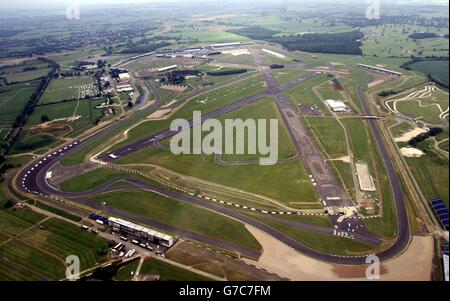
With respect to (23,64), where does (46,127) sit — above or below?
below

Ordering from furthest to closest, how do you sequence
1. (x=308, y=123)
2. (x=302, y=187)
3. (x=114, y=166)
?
(x=308, y=123) → (x=114, y=166) → (x=302, y=187)

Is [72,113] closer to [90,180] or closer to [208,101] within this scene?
[208,101]

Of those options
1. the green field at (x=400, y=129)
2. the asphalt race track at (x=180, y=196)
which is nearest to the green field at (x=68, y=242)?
the asphalt race track at (x=180, y=196)

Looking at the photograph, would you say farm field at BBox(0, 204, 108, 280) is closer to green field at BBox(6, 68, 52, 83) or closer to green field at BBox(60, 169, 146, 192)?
green field at BBox(60, 169, 146, 192)

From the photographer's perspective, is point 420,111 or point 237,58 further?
point 237,58

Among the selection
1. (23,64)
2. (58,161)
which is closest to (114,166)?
(58,161)

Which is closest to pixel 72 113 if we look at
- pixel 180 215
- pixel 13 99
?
pixel 13 99

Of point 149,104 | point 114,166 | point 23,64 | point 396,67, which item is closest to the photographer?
point 114,166

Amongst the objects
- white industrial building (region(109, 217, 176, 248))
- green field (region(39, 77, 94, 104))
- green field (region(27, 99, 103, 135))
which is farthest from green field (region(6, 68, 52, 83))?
white industrial building (region(109, 217, 176, 248))
